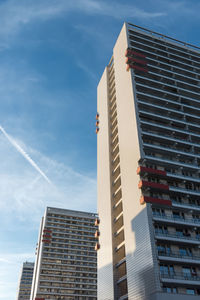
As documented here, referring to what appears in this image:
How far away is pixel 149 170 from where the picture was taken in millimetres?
52750

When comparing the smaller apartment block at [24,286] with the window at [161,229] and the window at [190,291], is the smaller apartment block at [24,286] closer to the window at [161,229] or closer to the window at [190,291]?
the window at [161,229]

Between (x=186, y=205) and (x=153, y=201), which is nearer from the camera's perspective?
(x=153, y=201)

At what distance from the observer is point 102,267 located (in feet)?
200

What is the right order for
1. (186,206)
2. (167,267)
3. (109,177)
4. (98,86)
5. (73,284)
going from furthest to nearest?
(73,284) < (98,86) < (109,177) < (186,206) < (167,267)

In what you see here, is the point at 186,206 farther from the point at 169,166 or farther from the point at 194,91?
the point at 194,91

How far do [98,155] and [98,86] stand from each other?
28.5 m

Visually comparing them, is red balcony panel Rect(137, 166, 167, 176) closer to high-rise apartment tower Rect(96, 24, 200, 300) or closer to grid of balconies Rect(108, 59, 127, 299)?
high-rise apartment tower Rect(96, 24, 200, 300)

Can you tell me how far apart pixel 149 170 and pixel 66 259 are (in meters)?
71.8

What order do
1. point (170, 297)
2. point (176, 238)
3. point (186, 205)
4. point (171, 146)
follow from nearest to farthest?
point (170, 297) < point (176, 238) < point (186, 205) < point (171, 146)

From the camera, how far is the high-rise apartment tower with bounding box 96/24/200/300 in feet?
151

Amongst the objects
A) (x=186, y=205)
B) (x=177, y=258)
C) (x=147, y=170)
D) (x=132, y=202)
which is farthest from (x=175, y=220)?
(x=147, y=170)

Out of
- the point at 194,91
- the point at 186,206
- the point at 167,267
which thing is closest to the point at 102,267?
the point at 167,267

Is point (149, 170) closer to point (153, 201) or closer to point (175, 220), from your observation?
point (153, 201)

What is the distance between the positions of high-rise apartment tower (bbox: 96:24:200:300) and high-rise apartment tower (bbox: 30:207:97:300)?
4792cm
